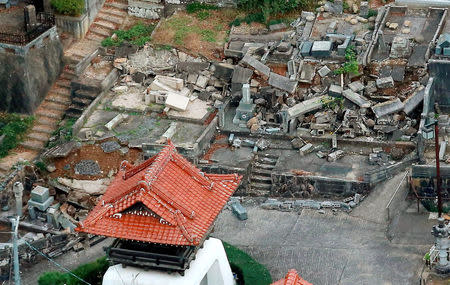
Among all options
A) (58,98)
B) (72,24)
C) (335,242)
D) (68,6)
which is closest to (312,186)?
(335,242)

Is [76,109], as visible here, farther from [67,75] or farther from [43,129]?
[67,75]

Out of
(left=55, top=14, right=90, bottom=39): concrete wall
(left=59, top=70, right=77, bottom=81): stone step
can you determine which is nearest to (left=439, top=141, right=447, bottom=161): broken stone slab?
(left=59, top=70, right=77, bottom=81): stone step

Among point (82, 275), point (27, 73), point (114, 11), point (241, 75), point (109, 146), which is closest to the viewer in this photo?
point (82, 275)

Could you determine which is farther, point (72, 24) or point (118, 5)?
point (118, 5)

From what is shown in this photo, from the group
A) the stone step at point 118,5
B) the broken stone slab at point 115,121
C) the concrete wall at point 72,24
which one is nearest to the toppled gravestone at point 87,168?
the broken stone slab at point 115,121

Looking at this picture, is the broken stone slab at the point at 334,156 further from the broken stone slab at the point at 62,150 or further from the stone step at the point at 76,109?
the stone step at the point at 76,109

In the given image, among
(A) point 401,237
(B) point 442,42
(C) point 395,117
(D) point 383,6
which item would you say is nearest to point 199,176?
(A) point 401,237
